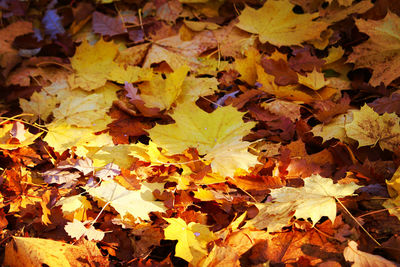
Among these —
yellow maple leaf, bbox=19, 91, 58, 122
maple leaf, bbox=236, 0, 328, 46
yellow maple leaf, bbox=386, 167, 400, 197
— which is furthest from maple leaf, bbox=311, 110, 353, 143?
yellow maple leaf, bbox=19, 91, 58, 122

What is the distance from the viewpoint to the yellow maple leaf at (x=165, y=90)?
5.29 ft

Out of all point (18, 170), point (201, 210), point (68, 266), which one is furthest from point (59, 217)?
point (201, 210)

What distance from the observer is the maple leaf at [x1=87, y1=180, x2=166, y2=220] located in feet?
3.84

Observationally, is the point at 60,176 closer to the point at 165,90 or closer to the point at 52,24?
the point at 165,90

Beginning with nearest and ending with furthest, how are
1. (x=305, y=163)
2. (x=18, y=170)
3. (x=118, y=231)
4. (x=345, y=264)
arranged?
(x=345, y=264) < (x=118, y=231) < (x=305, y=163) < (x=18, y=170)

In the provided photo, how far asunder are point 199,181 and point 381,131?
675 mm

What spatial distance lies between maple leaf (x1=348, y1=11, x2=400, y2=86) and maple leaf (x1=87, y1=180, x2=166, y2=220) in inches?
42.3

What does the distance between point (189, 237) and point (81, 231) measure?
0.34 m

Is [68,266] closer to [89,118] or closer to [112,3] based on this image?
[89,118]

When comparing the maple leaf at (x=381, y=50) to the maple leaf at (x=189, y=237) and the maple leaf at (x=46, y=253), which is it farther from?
the maple leaf at (x=46, y=253)

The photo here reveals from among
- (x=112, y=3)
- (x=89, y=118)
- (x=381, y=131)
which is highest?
(x=112, y=3)

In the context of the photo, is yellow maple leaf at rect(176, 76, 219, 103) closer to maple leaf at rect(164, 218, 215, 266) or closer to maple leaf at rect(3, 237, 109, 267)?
maple leaf at rect(164, 218, 215, 266)

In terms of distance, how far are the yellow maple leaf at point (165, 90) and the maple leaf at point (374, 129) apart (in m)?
0.72

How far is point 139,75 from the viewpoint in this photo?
1.74 meters
